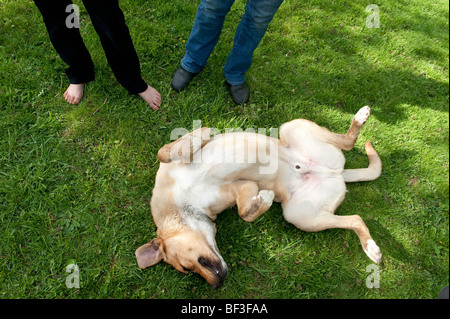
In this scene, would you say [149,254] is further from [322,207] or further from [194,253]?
[322,207]

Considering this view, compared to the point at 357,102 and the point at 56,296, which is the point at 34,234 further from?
the point at 357,102

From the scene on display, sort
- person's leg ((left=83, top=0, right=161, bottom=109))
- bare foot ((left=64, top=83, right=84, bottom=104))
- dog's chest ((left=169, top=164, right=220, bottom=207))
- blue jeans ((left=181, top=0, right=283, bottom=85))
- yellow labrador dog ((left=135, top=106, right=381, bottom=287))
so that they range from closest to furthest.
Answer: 1. person's leg ((left=83, top=0, right=161, bottom=109))
2. yellow labrador dog ((left=135, top=106, right=381, bottom=287))
3. dog's chest ((left=169, top=164, right=220, bottom=207))
4. blue jeans ((left=181, top=0, right=283, bottom=85))
5. bare foot ((left=64, top=83, right=84, bottom=104))

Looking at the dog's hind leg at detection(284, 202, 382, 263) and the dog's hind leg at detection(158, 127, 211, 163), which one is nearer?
the dog's hind leg at detection(158, 127, 211, 163)

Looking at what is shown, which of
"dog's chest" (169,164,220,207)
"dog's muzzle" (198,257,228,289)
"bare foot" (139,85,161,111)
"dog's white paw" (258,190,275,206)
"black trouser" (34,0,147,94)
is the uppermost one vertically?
"black trouser" (34,0,147,94)

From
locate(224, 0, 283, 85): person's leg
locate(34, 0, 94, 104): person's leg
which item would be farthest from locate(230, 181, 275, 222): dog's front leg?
locate(34, 0, 94, 104): person's leg

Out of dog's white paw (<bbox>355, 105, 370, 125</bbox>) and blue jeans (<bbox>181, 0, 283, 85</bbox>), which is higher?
blue jeans (<bbox>181, 0, 283, 85</bbox>)

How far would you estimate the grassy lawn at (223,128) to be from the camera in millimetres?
3129

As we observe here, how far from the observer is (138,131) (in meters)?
3.62

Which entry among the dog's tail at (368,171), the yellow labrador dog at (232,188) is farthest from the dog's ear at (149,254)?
the dog's tail at (368,171)

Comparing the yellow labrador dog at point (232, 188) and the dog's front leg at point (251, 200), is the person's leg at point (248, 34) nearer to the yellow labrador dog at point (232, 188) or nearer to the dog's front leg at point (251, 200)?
the yellow labrador dog at point (232, 188)

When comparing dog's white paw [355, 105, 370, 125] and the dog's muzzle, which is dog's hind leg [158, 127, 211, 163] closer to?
the dog's muzzle

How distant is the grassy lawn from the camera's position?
10.3 feet
